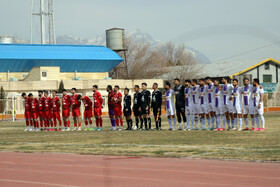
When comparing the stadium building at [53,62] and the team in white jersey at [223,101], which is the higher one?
the stadium building at [53,62]

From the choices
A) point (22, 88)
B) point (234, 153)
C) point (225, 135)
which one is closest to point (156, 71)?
point (22, 88)

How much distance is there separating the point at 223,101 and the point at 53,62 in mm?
49337

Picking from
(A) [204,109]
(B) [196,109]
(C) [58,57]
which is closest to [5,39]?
(C) [58,57]

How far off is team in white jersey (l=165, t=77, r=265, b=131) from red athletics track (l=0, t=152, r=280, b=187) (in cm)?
813

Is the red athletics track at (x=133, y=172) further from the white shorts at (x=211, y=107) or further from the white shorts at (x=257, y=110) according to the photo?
the white shorts at (x=211, y=107)

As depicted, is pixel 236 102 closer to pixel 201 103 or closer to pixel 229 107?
pixel 229 107

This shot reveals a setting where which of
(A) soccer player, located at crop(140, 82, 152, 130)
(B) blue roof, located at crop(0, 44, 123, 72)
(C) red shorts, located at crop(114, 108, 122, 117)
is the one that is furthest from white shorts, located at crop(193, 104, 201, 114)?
(B) blue roof, located at crop(0, 44, 123, 72)

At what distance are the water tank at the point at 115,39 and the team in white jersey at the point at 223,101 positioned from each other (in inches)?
2228

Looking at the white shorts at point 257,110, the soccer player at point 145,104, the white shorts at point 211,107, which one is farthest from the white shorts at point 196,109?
the white shorts at point 257,110

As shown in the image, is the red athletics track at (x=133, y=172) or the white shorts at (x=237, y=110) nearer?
the red athletics track at (x=133, y=172)

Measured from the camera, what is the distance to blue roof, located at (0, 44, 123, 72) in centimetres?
6462

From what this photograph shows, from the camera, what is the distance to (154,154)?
1259 cm

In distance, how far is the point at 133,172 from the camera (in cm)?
977

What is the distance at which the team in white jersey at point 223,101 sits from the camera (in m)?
19.1
